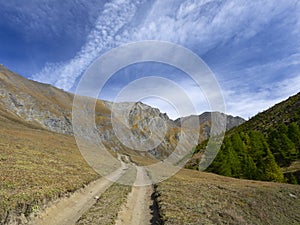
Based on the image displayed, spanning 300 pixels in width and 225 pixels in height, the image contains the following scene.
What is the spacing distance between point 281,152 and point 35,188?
68.1 m

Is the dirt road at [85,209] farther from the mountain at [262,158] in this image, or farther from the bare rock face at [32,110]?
the bare rock face at [32,110]

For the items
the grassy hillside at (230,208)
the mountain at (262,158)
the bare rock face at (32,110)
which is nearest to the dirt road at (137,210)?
the grassy hillside at (230,208)

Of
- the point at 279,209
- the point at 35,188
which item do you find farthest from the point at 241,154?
the point at 35,188

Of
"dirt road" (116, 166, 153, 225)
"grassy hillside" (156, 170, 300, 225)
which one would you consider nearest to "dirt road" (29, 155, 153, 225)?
"dirt road" (116, 166, 153, 225)

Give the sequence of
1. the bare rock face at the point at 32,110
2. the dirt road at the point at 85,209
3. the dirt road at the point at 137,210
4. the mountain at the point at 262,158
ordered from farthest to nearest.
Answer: the bare rock face at the point at 32,110 → the mountain at the point at 262,158 → the dirt road at the point at 137,210 → the dirt road at the point at 85,209

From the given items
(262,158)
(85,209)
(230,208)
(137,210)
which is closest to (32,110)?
(262,158)

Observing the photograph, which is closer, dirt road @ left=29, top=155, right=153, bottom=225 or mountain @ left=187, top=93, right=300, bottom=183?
dirt road @ left=29, top=155, right=153, bottom=225

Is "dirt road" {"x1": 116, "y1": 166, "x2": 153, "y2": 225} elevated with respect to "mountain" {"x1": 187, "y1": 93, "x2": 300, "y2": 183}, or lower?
lower

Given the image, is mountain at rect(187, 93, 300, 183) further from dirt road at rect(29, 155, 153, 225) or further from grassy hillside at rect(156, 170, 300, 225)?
dirt road at rect(29, 155, 153, 225)

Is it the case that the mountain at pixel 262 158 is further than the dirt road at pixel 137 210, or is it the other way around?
the mountain at pixel 262 158

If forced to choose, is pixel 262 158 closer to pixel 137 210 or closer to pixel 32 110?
pixel 137 210

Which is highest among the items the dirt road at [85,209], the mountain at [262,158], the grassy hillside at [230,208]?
the mountain at [262,158]

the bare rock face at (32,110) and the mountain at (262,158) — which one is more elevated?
the bare rock face at (32,110)

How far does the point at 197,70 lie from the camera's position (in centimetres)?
1630
